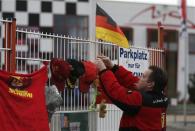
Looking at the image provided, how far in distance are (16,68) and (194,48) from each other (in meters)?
28.2

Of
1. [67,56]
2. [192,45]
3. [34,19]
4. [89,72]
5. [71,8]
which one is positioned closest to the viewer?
[89,72]

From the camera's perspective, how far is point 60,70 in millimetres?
5758

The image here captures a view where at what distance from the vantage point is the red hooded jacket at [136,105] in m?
5.36

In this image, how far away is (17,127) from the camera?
5.61 m

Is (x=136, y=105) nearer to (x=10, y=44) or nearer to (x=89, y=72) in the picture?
(x=89, y=72)

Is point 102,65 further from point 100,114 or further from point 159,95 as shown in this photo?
point 100,114

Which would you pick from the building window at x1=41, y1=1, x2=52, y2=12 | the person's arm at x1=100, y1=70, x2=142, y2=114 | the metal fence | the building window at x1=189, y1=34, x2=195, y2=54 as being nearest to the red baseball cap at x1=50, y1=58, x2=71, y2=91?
the person's arm at x1=100, y1=70, x2=142, y2=114

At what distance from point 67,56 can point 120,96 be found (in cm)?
208

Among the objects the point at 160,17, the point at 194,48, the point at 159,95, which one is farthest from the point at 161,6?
the point at 159,95

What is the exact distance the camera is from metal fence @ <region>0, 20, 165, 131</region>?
23.1 ft

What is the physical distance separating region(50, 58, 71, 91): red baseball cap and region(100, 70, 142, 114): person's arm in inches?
18.4

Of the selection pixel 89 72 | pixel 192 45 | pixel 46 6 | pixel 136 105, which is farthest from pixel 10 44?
pixel 192 45

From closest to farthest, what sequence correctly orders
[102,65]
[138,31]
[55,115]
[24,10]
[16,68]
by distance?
[102,65], [16,68], [55,115], [24,10], [138,31]

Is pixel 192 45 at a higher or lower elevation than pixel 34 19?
lower
